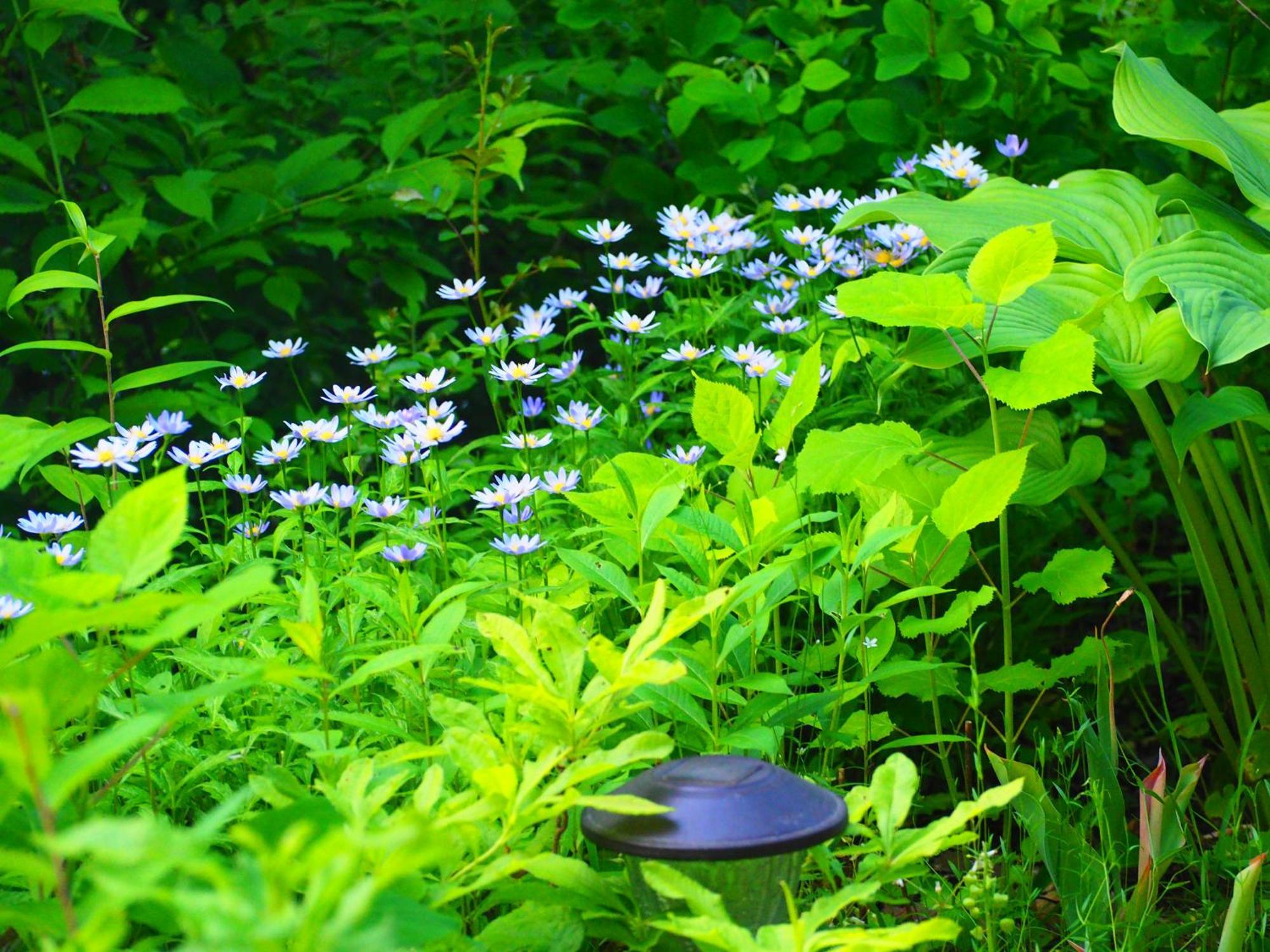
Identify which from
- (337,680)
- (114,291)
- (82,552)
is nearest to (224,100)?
(114,291)

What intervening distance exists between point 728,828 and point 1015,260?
838mm

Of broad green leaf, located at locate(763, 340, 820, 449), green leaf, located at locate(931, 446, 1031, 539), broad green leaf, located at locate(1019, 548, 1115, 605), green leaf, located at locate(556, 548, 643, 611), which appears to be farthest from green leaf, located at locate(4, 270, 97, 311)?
→ broad green leaf, located at locate(1019, 548, 1115, 605)

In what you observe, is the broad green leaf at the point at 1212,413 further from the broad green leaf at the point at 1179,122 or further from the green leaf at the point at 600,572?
the green leaf at the point at 600,572

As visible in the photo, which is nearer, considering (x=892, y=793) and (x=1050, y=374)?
(x=892, y=793)

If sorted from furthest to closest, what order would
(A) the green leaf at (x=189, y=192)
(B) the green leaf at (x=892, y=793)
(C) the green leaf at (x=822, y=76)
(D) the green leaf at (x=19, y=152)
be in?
(C) the green leaf at (x=822, y=76) → (A) the green leaf at (x=189, y=192) → (D) the green leaf at (x=19, y=152) → (B) the green leaf at (x=892, y=793)

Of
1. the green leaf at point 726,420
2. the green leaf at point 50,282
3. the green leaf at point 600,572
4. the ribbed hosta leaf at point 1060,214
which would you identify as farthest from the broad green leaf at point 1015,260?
the green leaf at point 50,282

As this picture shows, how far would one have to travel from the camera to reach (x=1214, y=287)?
1730 millimetres

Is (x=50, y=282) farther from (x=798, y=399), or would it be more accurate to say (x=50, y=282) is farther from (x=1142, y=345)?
(x=1142, y=345)

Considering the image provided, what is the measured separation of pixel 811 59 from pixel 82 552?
228 cm

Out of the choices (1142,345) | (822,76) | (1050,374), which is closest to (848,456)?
(1050,374)

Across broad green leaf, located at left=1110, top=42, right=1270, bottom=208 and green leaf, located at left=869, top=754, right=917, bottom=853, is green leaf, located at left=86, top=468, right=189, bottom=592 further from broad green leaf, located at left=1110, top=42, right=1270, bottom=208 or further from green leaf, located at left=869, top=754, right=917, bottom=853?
broad green leaf, located at left=1110, top=42, right=1270, bottom=208

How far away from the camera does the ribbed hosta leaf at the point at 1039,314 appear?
1817 mm

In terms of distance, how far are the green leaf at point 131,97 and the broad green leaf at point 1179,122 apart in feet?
6.39

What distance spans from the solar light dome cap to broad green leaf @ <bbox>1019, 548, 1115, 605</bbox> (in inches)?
31.8
